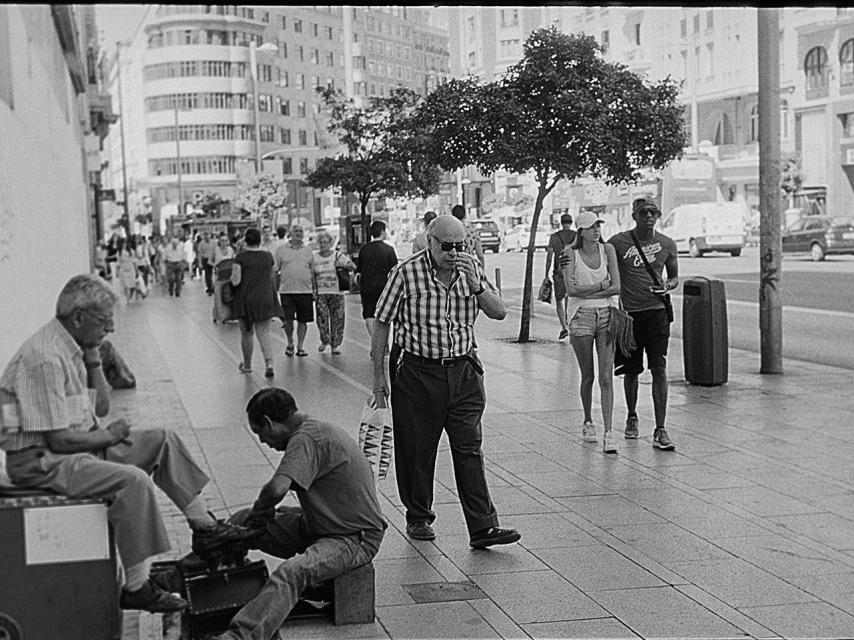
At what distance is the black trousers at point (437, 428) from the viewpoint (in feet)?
22.8

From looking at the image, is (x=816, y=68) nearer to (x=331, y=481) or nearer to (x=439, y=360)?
(x=439, y=360)

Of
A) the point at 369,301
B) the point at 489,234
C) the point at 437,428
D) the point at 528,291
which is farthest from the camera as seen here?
the point at 489,234

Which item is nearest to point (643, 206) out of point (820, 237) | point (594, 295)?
point (594, 295)

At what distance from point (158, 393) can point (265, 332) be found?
1.65 metres

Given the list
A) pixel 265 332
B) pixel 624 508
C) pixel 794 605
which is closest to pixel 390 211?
pixel 265 332

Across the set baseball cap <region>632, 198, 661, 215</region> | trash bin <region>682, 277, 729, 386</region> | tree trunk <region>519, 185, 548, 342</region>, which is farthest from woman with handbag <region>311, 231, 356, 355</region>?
baseball cap <region>632, 198, 661, 215</region>

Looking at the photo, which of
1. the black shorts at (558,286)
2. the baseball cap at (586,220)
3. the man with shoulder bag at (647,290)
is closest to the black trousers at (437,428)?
the baseball cap at (586,220)

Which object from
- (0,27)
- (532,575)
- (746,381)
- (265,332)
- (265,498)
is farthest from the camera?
(265,332)

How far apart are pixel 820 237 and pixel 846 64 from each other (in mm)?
18429

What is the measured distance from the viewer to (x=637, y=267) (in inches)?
384

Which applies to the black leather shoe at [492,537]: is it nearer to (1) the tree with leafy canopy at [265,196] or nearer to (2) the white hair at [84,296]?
(2) the white hair at [84,296]

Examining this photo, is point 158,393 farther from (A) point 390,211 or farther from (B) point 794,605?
(A) point 390,211

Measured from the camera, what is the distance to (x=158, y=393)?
14.1 metres

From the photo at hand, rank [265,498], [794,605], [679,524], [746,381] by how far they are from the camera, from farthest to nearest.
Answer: [746,381] → [679,524] → [794,605] → [265,498]
